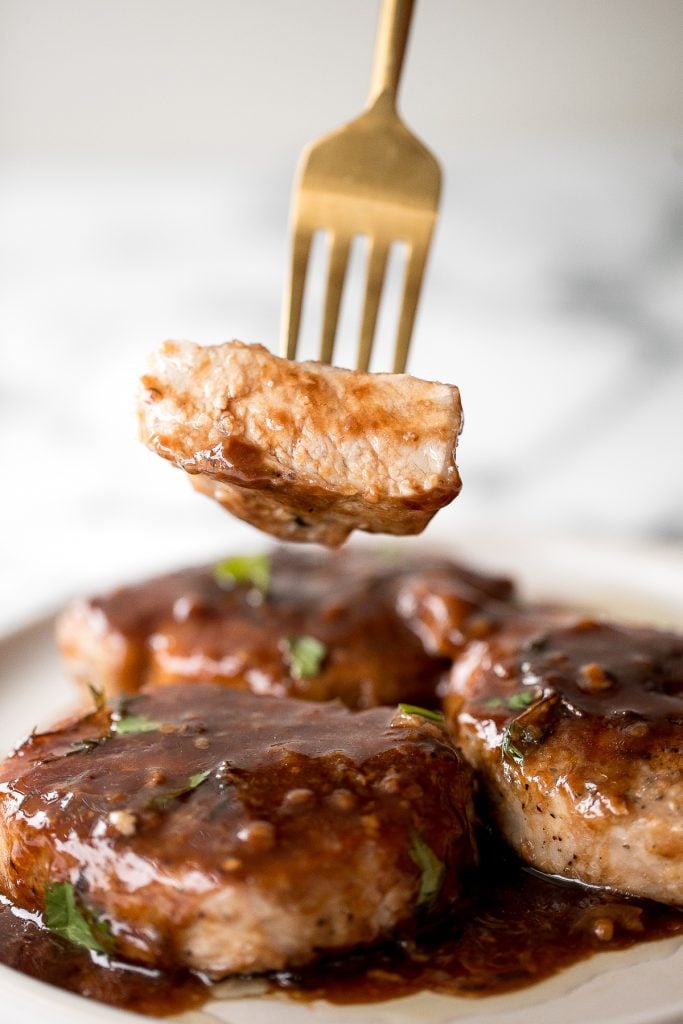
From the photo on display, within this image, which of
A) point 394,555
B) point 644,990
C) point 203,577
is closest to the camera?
point 644,990

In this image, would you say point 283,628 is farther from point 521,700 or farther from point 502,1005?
point 502,1005

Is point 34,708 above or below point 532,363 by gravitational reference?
below

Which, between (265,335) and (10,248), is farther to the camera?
(10,248)

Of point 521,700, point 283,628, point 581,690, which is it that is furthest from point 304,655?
point 581,690

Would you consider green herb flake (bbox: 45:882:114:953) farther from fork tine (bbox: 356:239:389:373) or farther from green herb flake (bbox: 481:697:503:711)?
fork tine (bbox: 356:239:389:373)

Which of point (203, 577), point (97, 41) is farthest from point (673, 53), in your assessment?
point (203, 577)

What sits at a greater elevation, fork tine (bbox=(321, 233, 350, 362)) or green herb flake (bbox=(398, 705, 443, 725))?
fork tine (bbox=(321, 233, 350, 362))

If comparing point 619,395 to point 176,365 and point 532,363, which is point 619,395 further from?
point 176,365

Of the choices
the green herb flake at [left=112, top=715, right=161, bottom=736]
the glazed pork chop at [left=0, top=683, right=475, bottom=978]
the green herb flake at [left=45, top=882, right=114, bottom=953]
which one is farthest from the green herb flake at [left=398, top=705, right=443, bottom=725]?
the green herb flake at [left=45, top=882, right=114, bottom=953]
